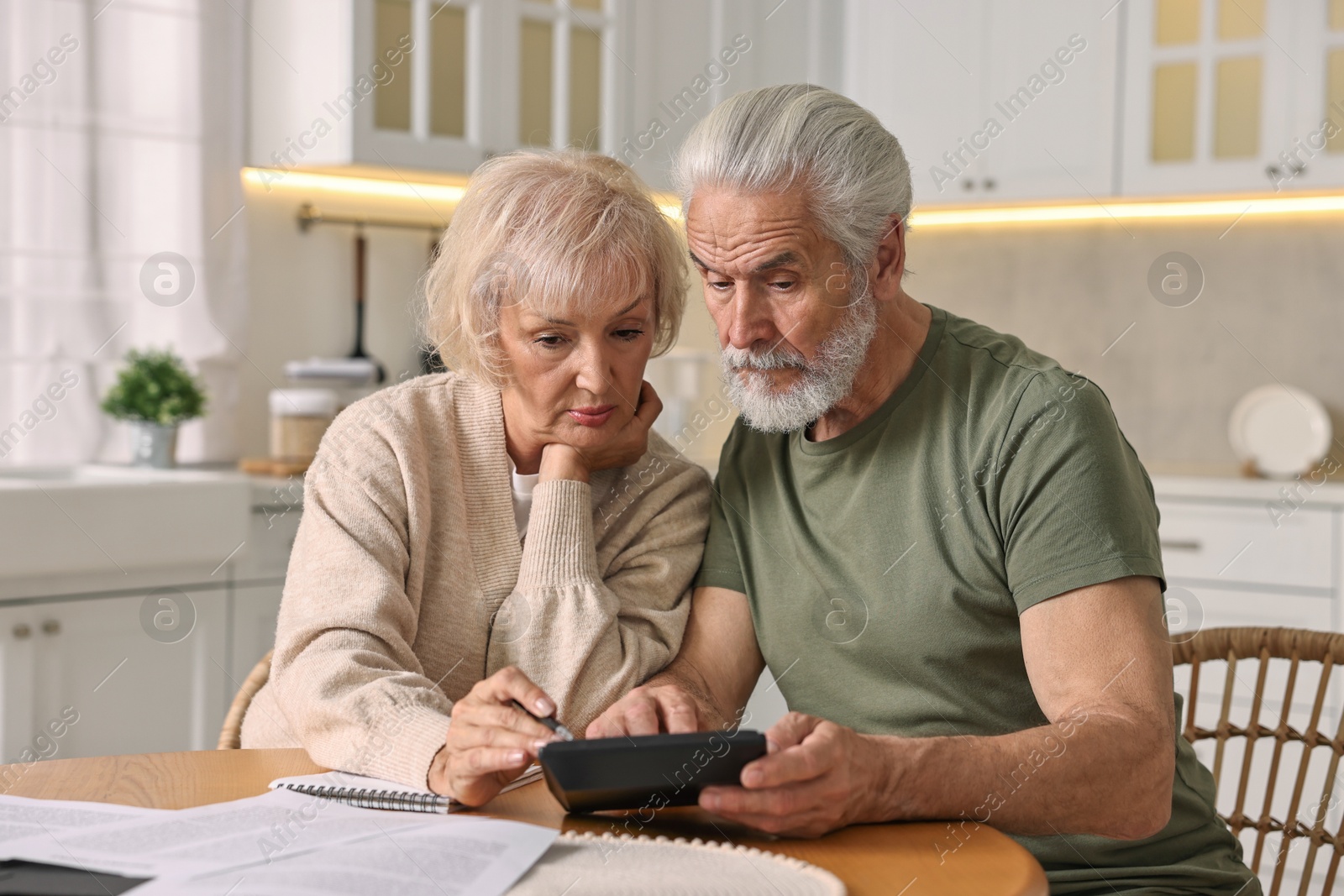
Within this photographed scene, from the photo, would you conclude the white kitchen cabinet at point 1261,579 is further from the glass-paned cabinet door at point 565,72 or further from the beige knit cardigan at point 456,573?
the beige knit cardigan at point 456,573

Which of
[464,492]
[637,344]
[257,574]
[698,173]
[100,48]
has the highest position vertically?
[100,48]

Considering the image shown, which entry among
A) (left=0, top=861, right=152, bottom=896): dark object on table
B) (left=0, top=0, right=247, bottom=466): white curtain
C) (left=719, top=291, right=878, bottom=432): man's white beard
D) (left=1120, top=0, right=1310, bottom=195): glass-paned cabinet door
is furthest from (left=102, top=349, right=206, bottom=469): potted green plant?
(left=1120, top=0, right=1310, bottom=195): glass-paned cabinet door

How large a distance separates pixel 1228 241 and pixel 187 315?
2638mm

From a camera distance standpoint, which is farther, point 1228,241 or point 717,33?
point 717,33

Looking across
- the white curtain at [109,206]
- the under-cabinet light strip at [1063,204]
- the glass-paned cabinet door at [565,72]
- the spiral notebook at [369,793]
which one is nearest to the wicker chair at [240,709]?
the spiral notebook at [369,793]

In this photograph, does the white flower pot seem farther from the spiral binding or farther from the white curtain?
the spiral binding

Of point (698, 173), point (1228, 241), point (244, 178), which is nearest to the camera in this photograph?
point (698, 173)

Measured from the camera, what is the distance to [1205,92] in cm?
331

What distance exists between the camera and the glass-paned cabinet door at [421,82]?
10.0 feet

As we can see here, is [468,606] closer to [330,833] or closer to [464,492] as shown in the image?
[464,492]

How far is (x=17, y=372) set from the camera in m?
2.91

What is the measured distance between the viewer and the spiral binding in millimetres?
1127

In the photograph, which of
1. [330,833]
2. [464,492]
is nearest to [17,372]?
[464,492]

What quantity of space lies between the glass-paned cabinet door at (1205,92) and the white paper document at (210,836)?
288 centimetres
